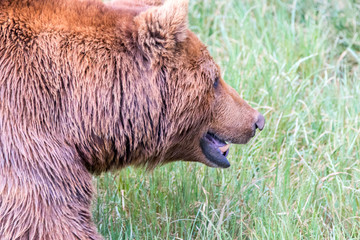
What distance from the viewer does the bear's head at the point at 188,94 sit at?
3312 mm

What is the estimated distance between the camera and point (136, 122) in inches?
136

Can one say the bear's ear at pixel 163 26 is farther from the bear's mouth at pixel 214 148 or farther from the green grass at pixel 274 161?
the green grass at pixel 274 161

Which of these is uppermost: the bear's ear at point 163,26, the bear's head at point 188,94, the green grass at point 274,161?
the bear's ear at point 163,26

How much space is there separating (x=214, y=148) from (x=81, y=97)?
1.10 metres

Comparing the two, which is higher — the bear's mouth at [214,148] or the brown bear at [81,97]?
the brown bear at [81,97]

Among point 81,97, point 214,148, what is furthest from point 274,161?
point 81,97

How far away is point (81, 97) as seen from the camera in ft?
10.8

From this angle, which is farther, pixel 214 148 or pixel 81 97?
pixel 214 148

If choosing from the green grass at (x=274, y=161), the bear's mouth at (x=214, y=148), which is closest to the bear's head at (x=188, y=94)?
the bear's mouth at (x=214, y=148)

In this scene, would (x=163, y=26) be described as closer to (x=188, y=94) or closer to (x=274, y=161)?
(x=188, y=94)

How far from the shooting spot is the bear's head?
3312mm

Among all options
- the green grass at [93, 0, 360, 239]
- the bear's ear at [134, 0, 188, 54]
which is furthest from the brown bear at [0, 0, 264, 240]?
the green grass at [93, 0, 360, 239]

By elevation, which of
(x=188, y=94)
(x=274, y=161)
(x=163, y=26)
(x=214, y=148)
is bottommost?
(x=274, y=161)

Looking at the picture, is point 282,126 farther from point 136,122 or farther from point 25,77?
point 25,77
